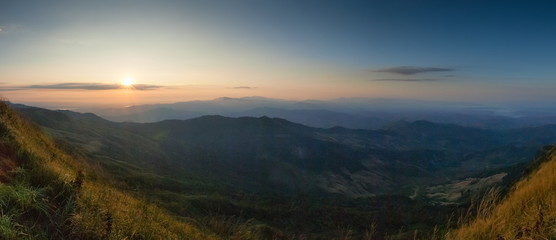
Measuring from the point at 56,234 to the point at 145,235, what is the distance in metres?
1.71

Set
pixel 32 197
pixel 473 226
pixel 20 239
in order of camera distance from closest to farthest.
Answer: pixel 20 239
pixel 32 197
pixel 473 226

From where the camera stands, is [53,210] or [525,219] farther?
[525,219]

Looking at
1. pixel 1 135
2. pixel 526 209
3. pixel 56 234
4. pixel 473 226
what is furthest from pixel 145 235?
pixel 526 209

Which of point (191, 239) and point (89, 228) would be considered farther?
point (191, 239)

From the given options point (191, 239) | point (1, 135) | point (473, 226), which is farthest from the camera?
point (1, 135)

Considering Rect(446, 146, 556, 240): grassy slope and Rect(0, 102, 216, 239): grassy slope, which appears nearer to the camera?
Rect(0, 102, 216, 239): grassy slope

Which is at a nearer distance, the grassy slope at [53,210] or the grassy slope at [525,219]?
the grassy slope at [53,210]

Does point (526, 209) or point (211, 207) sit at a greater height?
point (526, 209)

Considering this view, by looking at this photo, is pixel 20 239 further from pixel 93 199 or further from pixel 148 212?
pixel 148 212

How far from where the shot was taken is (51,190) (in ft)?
21.9

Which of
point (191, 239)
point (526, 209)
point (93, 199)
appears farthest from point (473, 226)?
point (93, 199)

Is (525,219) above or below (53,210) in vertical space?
below

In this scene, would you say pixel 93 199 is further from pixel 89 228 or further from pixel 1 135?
pixel 1 135

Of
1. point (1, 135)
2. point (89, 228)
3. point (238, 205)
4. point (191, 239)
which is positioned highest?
point (1, 135)
